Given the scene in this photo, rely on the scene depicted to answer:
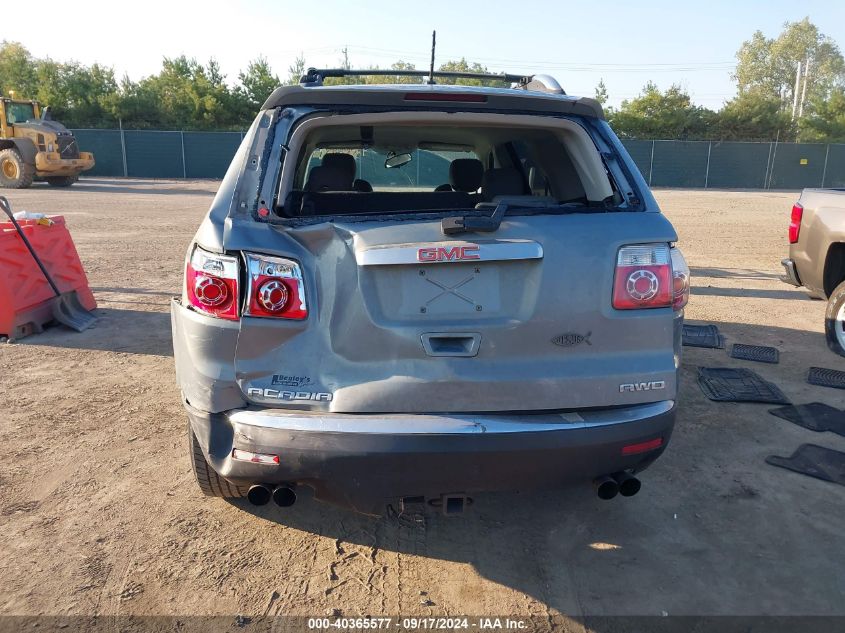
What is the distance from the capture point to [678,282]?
2592 millimetres

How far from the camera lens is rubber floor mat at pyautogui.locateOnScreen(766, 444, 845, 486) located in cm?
355

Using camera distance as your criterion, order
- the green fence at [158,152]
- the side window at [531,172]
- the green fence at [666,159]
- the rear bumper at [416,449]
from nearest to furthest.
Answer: the rear bumper at [416,449] → the side window at [531,172] → the green fence at [158,152] → the green fence at [666,159]

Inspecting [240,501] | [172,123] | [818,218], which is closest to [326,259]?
[240,501]

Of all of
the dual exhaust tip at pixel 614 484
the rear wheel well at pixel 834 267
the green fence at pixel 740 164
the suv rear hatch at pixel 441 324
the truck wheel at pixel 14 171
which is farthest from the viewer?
the green fence at pixel 740 164

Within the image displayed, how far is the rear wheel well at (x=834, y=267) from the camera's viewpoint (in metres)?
5.93

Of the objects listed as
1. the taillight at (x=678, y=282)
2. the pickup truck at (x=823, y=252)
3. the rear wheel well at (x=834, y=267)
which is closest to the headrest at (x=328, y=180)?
the taillight at (x=678, y=282)

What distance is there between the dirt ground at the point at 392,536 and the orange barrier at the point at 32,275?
1.29 m

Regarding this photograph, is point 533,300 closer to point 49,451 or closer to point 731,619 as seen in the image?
point 731,619

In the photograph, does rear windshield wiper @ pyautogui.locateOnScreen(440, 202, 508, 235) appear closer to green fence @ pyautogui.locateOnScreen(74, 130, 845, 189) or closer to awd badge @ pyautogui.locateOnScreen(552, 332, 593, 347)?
awd badge @ pyautogui.locateOnScreen(552, 332, 593, 347)

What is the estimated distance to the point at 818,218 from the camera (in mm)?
5918

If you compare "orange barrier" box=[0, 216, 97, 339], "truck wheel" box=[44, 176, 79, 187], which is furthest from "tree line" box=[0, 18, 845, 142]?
"orange barrier" box=[0, 216, 97, 339]

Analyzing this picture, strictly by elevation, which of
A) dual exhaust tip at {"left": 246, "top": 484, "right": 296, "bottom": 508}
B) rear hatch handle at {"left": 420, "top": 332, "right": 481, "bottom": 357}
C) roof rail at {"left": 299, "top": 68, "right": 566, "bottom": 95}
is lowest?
dual exhaust tip at {"left": 246, "top": 484, "right": 296, "bottom": 508}

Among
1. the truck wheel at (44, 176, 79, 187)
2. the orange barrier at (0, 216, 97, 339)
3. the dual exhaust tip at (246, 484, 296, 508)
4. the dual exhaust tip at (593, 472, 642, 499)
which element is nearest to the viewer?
the dual exhaust tip at (246, 484, 296, 508)

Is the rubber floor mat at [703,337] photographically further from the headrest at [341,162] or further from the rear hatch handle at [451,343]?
the rear hatch handle at [451,343]
